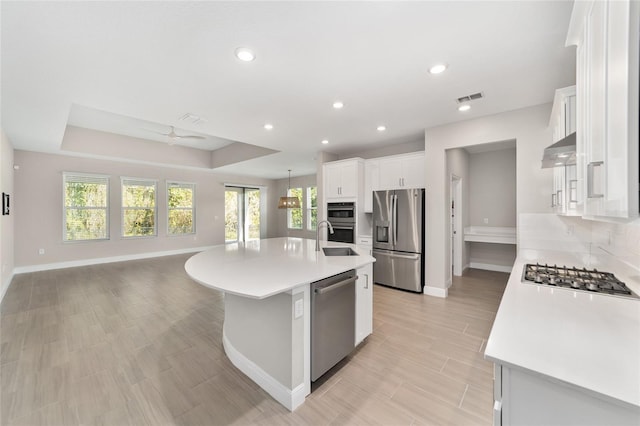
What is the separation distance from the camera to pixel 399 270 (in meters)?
4.24

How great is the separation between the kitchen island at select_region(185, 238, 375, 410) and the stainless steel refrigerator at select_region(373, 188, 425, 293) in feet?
7.10

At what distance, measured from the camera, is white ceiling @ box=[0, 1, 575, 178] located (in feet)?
5.42

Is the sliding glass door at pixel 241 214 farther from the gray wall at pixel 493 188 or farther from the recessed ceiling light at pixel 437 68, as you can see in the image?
the recessed ceiling light at pixel 437 68

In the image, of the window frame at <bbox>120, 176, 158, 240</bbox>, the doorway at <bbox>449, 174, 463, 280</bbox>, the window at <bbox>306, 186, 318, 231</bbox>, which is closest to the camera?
the doorway at <bbox>449, 174, 463, 280</bbox>

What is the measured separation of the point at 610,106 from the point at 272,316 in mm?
1987

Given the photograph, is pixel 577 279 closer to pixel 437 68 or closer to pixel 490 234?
pixel 437 68

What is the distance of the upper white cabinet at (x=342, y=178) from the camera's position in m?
4.84

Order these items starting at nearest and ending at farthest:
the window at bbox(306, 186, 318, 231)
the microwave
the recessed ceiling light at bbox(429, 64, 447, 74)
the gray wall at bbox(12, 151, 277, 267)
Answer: the recessed ceiling light at bbox(429, 64, 447, 74), the microwave, the gray wall at bbox(12, 151, 277, 267), the window at bbox(306, 186, 318, 231)

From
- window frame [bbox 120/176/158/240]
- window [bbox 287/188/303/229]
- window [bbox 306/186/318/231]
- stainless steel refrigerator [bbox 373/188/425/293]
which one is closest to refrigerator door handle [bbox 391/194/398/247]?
stainless steel refrigerator [bbox 373/188/425/293]

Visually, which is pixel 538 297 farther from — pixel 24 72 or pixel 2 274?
pixel 2 274

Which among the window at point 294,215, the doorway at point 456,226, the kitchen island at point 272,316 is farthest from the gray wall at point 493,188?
the window at point 294,215

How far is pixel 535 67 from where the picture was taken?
2301 mm

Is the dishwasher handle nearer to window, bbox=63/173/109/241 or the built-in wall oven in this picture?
the built-in wall oven

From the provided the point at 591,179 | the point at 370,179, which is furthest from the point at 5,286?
the point at 591,179
